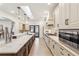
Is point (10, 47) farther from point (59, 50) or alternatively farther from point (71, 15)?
point (71, 15)

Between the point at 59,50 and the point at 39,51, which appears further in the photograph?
the point at 39,51

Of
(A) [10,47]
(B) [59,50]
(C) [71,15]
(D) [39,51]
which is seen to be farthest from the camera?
(D) [39,51]

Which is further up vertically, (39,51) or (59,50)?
(59,50)

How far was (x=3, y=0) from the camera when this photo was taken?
205cm

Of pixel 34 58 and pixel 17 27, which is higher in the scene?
pixel 17 27

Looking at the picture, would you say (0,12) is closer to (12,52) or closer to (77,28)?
(12,52)

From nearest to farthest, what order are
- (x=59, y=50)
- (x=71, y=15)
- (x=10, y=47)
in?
(x=10, y=47) → (x=71, y=15) → (x=59, y=50)

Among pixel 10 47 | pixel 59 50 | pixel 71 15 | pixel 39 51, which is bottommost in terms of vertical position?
pixel 39 51

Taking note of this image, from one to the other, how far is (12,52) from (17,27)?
3801mm

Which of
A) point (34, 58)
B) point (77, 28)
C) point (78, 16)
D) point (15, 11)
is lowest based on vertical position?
point (34, 58)

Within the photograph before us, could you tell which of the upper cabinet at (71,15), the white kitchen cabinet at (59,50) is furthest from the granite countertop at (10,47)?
the upper cabinet at (71,15)

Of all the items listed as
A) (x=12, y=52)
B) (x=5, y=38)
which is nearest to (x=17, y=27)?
(x=5, y=38)

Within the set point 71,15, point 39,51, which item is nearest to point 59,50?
point 71,15

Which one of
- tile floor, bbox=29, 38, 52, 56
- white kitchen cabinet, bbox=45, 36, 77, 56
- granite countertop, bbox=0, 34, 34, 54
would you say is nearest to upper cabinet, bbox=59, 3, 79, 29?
white kitchen cabinet, bbox=45, 36, 77, 56
